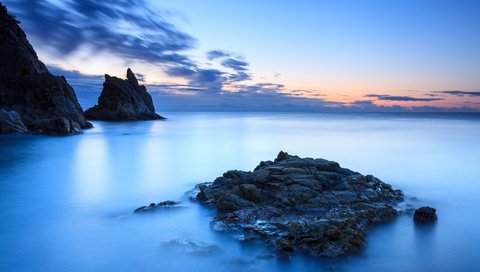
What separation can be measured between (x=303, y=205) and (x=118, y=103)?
325 feet

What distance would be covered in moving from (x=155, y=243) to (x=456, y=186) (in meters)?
18.1

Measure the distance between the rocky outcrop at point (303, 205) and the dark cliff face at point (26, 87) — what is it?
1800 inches

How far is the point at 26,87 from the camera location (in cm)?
5962

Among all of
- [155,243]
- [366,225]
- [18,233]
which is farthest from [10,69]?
[366,225]

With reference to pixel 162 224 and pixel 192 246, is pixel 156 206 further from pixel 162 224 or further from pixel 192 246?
pixel 192 246

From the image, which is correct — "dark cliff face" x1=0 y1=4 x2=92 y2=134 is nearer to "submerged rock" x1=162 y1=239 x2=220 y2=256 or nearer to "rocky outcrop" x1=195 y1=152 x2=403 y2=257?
"rocky outcrop" x1=195 y1=152 x2=403 y2=257

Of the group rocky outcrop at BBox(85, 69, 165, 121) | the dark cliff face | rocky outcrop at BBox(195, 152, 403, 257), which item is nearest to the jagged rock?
the dark cliff face

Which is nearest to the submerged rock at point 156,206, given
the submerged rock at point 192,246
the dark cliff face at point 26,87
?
the submerged rock at point 192,246

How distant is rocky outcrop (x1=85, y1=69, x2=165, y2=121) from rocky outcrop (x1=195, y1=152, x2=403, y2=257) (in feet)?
306

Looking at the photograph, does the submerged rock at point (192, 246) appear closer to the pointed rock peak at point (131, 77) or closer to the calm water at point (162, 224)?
the calm water at point (162, 224)

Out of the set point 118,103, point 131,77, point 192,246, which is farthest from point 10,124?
point 131,77

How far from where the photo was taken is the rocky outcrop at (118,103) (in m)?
103

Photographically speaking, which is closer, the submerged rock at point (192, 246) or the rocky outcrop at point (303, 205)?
the rocky outcrop at point (303, 205)

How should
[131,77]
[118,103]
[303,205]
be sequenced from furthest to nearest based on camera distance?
[131,77], [118,103], [303,205]
